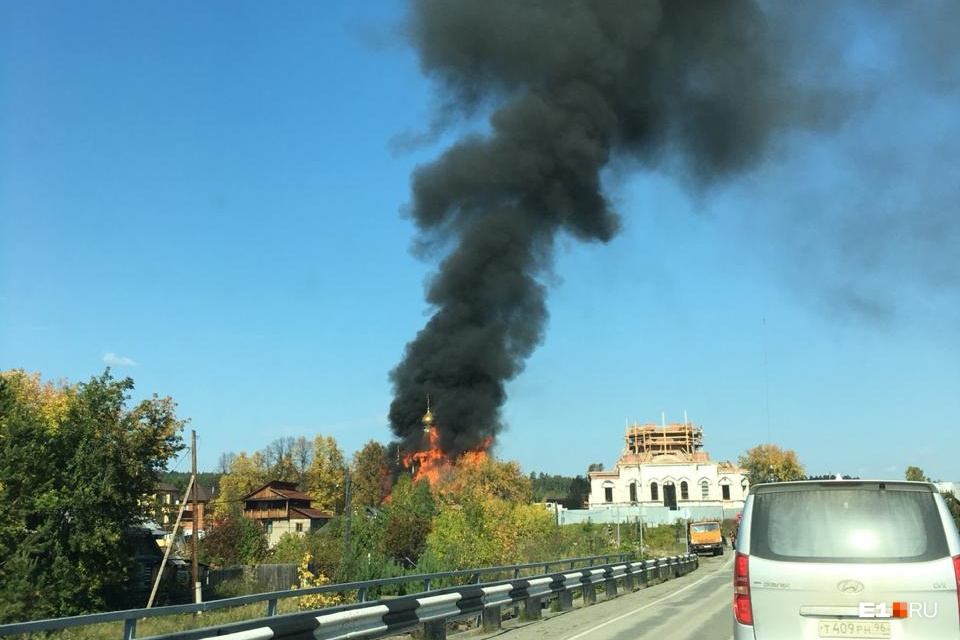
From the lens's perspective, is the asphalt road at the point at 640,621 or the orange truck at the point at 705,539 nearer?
the asphalt road at the point at 640,621

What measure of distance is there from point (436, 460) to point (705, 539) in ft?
91.3

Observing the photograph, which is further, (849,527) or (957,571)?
(849,527)

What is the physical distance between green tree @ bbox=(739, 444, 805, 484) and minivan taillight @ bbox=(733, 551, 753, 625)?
136 meters

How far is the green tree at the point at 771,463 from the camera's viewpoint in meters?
141

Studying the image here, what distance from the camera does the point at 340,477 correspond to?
112 metres

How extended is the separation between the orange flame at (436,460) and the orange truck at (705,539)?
2153 cm

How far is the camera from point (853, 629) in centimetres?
609

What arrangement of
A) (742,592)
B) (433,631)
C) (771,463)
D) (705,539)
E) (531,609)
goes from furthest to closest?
(771,463)
(705,539)
(531,609)
(433,631)
(742,592)

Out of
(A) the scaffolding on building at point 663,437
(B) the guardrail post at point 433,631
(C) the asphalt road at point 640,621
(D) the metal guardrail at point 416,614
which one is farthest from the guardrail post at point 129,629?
(A) the scaffolding on building at point 663,437

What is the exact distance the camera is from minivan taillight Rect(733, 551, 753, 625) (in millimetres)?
6396

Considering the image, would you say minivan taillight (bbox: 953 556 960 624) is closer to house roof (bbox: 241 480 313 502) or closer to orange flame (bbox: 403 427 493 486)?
orange flame (bbox: 403 427 493 486)

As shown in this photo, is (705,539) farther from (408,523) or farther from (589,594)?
(589,594)

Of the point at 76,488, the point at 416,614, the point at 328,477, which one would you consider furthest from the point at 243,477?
the point at 416,614

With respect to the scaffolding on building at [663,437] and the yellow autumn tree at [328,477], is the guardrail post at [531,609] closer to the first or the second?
the yellow autumn tree at [328,477]
